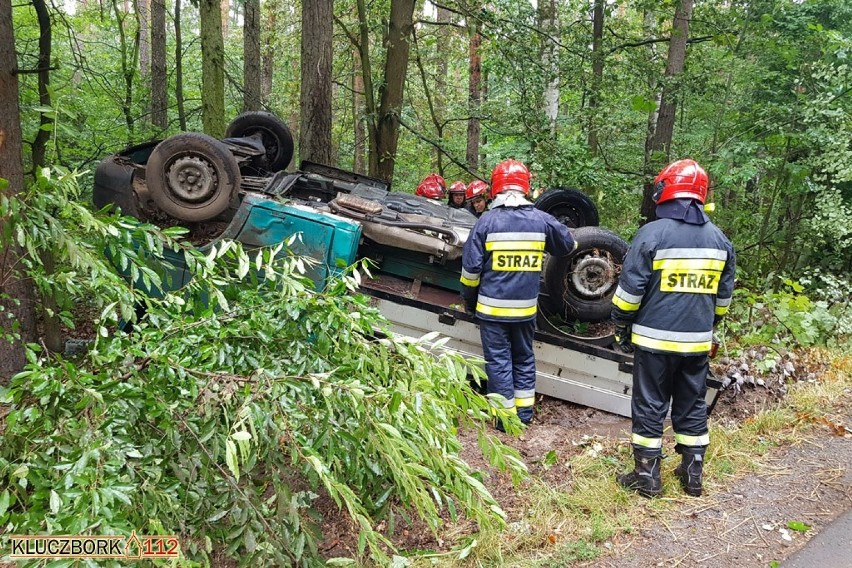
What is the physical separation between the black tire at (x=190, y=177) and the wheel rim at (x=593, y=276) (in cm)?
276

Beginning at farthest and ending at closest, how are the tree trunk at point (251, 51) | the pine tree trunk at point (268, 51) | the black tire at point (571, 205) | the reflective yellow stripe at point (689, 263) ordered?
the pine tree trunk at point (268, 51), the tree trunk at point (251, 51), the black tire at point (571, 205), the reflective yellow stripe at point (689, 263)

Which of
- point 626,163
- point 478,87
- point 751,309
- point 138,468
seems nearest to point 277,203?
point 138,468

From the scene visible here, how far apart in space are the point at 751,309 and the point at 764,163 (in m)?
2.28

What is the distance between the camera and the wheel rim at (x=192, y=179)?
14.6 ft

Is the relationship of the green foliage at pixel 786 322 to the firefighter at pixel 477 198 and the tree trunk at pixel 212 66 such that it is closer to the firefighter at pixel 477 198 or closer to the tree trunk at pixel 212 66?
the firefighter at pixel 477 198

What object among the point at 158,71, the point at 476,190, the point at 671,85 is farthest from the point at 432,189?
the point at 158,71

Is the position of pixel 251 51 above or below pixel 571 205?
above

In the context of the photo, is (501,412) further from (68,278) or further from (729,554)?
(68,278)

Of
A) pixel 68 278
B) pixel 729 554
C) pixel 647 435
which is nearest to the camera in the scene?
pixel 68 278

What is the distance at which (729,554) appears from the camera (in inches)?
104

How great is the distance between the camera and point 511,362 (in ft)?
13.7

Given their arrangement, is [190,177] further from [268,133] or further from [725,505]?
[725,505]

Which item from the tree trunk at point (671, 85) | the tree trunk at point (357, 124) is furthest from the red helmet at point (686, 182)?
the tree trunk at point (357, 124)

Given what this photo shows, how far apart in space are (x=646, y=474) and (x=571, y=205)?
2.63 meters
